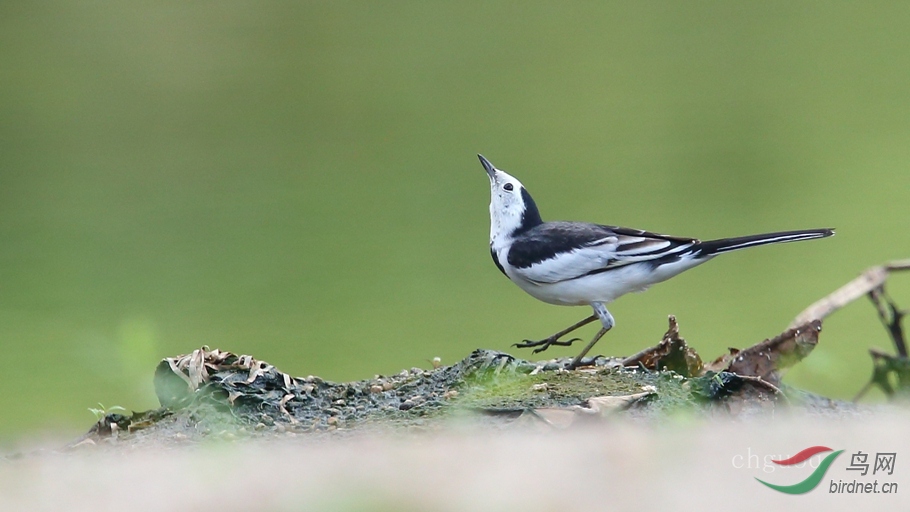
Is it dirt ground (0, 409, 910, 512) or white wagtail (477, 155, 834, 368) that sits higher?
white wagtail (477, 155, 834, 368)

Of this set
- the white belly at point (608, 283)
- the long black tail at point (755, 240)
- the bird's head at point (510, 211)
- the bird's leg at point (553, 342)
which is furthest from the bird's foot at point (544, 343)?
the long black tail at point (755, 240)

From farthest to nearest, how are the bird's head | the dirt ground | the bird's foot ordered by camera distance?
the bird's head → the bird's foot → the dirt ground

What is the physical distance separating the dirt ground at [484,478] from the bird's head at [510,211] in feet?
7.83

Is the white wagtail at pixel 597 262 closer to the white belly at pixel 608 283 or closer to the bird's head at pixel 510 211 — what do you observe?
the white belly at pixel 608 283

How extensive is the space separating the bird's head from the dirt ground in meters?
2.39

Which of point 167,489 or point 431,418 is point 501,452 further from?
point 431,418

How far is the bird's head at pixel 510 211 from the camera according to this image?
14.2 ft

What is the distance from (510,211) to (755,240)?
112cm

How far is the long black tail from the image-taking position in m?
3.55

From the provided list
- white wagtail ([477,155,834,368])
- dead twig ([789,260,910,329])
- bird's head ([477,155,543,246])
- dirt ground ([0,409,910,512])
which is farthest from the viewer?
bird's head ([477,155,543,246])

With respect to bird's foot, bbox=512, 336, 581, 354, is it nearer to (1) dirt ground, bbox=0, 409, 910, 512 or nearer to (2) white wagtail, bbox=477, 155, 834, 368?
(2) white wagtail, bbox=477, 155, 834, 368

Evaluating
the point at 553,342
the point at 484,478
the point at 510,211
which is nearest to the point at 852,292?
the point at 553,342

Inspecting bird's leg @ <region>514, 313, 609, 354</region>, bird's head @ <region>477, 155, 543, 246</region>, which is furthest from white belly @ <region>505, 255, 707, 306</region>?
bird's head @ <region>477, 155, 543, 246</region>

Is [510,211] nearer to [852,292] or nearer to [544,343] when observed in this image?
[544,343]
